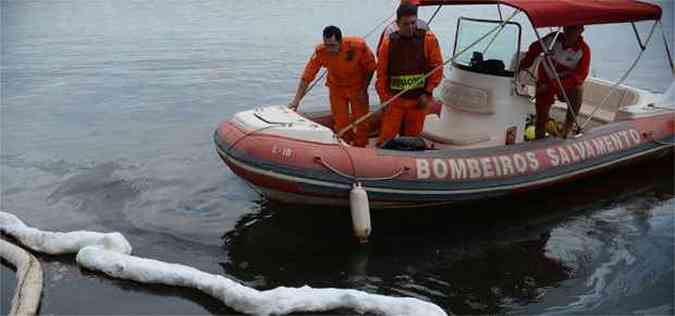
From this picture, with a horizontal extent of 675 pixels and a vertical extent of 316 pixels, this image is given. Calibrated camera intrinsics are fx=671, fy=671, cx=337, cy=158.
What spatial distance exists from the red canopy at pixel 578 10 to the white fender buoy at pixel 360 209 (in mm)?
2066

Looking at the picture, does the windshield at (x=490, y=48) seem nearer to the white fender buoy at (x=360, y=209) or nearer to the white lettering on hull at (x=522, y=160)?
the white lettering on hull at (x=522, y=160)

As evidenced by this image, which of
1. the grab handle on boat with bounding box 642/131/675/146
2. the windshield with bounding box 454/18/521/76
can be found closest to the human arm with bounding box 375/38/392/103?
the windshield with bounding box 454/18/521/76

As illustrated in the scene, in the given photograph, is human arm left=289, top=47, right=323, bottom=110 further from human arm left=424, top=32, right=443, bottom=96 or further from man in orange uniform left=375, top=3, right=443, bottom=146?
human arm left=424, top=32, right=443, bottom=96

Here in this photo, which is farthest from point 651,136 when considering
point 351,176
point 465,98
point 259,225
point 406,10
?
point 259,225

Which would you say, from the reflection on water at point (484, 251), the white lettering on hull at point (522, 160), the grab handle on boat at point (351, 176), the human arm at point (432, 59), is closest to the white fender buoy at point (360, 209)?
the grab handle on boat at point (351, 176)

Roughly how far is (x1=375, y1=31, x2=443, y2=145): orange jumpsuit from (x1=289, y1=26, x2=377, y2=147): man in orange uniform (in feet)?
0.84

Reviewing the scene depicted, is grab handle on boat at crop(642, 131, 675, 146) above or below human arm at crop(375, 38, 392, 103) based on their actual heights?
below

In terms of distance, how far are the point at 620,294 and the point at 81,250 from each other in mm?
4131

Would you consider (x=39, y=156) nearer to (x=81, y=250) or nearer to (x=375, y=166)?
(x=81, y=250)

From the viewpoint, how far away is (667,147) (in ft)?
25.0

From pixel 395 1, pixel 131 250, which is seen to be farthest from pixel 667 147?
pixel 395 1

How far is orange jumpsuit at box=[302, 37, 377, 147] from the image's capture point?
6.39 m

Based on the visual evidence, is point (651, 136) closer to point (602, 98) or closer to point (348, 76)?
point (602, 98)

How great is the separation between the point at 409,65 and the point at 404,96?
308mm
